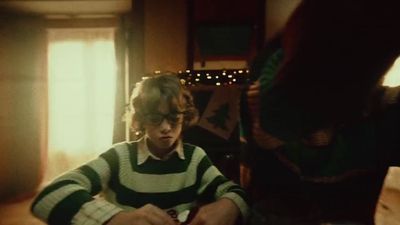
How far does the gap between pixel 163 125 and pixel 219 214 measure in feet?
0.91

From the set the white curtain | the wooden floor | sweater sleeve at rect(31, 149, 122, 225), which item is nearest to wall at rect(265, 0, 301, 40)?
sweater sleeve at rect(31, 149, 122, 225)

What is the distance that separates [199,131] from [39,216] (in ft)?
3.66

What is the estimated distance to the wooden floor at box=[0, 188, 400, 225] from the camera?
1.12 metres

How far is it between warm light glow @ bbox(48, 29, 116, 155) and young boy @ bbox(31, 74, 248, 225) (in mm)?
2554

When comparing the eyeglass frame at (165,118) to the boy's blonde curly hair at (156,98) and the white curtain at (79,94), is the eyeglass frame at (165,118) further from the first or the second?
the white curtain at (79,94)

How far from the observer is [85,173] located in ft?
2.66

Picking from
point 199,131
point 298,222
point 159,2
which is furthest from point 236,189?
point 159,2

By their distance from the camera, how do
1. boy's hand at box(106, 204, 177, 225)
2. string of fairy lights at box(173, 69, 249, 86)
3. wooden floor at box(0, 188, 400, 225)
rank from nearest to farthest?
1. boy's hand at box(106, 204, 177, 225)
2. wooden floor at box(0, 188, 400, 225)
3. string of fairy lights at box(173, 69, 249, 86)

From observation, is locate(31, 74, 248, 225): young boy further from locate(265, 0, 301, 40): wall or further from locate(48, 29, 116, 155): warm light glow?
locate(48, 29, 116, 155): warm light glow

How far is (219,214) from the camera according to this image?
73 centimetres

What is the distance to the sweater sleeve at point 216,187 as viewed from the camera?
0.77m

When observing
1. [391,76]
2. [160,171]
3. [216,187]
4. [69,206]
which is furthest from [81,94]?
[391,76]

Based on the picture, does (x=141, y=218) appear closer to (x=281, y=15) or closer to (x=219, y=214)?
(x=219, y=214)

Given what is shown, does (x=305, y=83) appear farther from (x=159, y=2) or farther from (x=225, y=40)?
(x=159, y=2)
